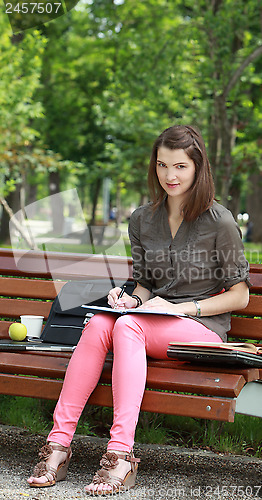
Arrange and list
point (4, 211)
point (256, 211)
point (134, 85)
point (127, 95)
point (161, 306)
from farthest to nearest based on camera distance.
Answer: point (256, 211) < point (4, 211) < point (127, 95) < point (134, 85) < point (161, 306)

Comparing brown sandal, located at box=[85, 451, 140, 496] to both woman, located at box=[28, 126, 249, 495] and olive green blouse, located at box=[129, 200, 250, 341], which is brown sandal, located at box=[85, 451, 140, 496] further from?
olive green blouse, located at box=[129, 200, 250, 341]

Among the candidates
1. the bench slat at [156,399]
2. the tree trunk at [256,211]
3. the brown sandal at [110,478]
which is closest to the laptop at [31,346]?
the bench slat at [156,399]

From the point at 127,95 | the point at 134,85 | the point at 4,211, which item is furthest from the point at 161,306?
the point at 4,211

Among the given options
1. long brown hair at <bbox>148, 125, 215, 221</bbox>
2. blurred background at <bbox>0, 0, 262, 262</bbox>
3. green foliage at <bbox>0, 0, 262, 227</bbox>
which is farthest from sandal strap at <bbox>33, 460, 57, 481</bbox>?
green foliage at <bbox>0, 0, 262, 227</bbox>

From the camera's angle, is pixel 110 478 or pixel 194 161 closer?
pixel 110 478

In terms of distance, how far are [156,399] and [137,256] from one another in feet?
2.87

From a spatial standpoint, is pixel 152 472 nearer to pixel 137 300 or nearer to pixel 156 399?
pixel 156 399

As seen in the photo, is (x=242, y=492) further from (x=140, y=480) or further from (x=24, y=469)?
(x=24, y=469)

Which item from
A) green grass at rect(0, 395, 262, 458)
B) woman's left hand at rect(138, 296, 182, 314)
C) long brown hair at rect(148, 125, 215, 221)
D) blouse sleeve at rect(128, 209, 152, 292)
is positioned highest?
long brown hair at rect(148, 125, 215, 221)

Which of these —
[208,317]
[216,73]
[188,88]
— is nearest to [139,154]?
[188,88]

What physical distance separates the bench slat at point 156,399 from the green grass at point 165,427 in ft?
2.59

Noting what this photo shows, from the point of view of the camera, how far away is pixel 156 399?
9.02ft

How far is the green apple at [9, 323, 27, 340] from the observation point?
3369 mm

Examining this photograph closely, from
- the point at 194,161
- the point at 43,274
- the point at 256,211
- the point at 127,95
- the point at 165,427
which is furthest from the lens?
the point at 256,211
